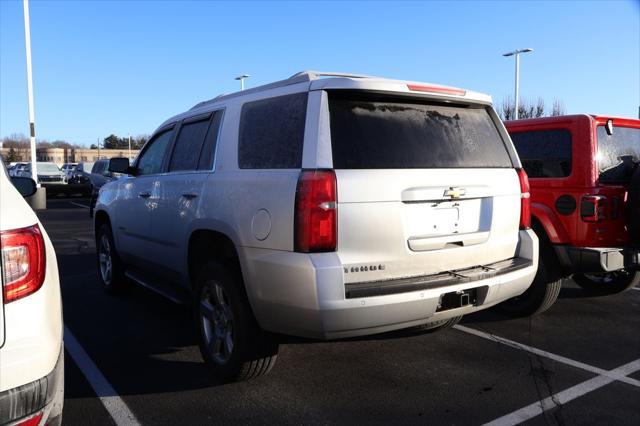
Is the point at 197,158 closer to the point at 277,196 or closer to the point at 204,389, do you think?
the point at 277,196

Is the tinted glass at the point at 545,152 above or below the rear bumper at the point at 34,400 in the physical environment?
above

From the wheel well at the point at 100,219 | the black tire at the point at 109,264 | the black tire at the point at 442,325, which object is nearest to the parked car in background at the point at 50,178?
the wheel well at the point at 100,219

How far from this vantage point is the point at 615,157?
17.7 feet

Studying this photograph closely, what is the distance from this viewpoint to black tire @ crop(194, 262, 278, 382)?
11.6 ft

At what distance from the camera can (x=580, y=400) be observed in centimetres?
351

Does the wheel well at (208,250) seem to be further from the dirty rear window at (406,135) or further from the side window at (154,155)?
the side window at (154,155)

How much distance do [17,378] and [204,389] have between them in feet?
5.71

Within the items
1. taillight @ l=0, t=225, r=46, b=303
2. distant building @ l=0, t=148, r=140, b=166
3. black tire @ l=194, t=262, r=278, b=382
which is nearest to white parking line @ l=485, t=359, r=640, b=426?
black tire @ l=194, t=262, r=278, b=382

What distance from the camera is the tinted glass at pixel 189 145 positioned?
14.6 feet

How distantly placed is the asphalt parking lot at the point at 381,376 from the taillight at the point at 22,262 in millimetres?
1391

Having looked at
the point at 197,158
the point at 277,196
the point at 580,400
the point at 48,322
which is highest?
the point at 197,158

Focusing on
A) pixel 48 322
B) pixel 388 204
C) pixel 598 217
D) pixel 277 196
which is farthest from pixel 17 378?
pixel 598 217

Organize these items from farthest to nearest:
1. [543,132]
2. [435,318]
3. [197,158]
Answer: [543,132]
[197,158]
[435,318]

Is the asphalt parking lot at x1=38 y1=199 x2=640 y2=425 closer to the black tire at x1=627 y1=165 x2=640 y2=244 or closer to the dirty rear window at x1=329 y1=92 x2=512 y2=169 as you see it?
the black tire at x1=627 y1=165 x2=640 y2=244
